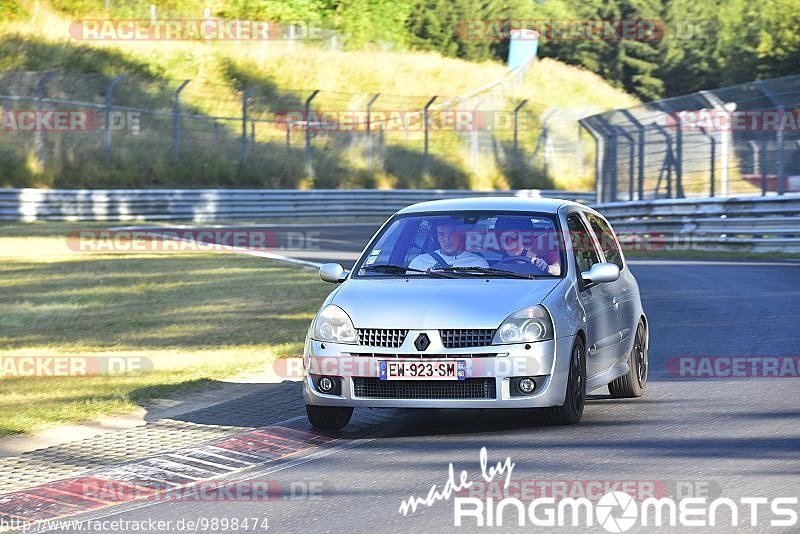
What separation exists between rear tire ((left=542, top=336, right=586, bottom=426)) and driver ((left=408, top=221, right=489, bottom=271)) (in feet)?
2.91

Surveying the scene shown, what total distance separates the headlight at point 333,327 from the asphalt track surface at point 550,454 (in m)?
0.65

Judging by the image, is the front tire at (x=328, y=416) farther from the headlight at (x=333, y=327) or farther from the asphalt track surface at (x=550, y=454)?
the headlight at (x=333, y=327)

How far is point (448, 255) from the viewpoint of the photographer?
32.4ft

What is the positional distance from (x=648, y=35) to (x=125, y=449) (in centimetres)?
8891

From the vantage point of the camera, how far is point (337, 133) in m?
49.4

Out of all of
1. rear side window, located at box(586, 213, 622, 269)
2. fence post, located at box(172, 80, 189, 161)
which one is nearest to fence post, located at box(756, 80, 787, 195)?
rear side window, located at box(586, 213, 622, 269)

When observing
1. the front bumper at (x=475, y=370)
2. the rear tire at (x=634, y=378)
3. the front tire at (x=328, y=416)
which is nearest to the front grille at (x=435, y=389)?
the front bumper at (x=475, y=370)

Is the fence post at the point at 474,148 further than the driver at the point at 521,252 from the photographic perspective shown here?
Yes

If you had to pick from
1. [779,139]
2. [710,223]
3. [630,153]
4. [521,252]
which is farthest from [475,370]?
[630,153]

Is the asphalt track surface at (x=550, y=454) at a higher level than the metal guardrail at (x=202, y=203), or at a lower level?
higher

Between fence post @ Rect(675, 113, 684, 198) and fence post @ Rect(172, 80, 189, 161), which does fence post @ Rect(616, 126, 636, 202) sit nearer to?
fence post @ Rect(675, 113, 684, 198)

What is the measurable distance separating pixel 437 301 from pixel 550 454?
4.25ft

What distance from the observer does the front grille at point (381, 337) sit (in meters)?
8.91

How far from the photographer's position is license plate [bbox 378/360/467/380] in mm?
Answer: 8789
